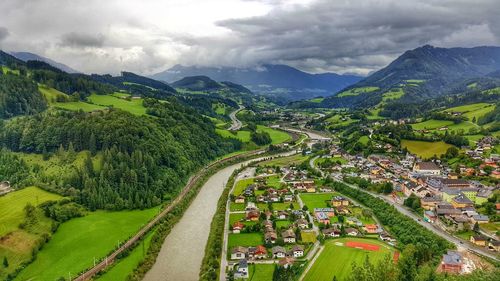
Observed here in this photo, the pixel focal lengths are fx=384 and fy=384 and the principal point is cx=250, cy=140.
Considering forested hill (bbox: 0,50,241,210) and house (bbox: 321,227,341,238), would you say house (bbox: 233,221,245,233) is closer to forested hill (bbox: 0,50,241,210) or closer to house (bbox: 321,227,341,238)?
house (bbox: 321,227,341,238)

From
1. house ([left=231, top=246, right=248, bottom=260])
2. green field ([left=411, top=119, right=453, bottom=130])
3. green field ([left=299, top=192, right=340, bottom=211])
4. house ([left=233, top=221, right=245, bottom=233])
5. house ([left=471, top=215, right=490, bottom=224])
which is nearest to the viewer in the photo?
house ([left=231, top=246, right=248, bottom=260])

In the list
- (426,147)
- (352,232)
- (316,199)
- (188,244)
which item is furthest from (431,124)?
(188,244)

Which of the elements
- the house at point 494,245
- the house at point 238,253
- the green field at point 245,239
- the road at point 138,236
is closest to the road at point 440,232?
the house at point 494,245

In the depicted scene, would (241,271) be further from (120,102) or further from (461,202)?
(120,102)

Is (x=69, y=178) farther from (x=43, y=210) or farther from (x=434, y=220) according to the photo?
(x=434, y=220)

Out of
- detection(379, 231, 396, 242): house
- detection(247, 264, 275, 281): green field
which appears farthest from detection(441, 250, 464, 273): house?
detection(247, 264, 275, 281): green field

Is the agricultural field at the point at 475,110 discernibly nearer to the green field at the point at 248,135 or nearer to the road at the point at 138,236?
the green field at the point at 248,135
